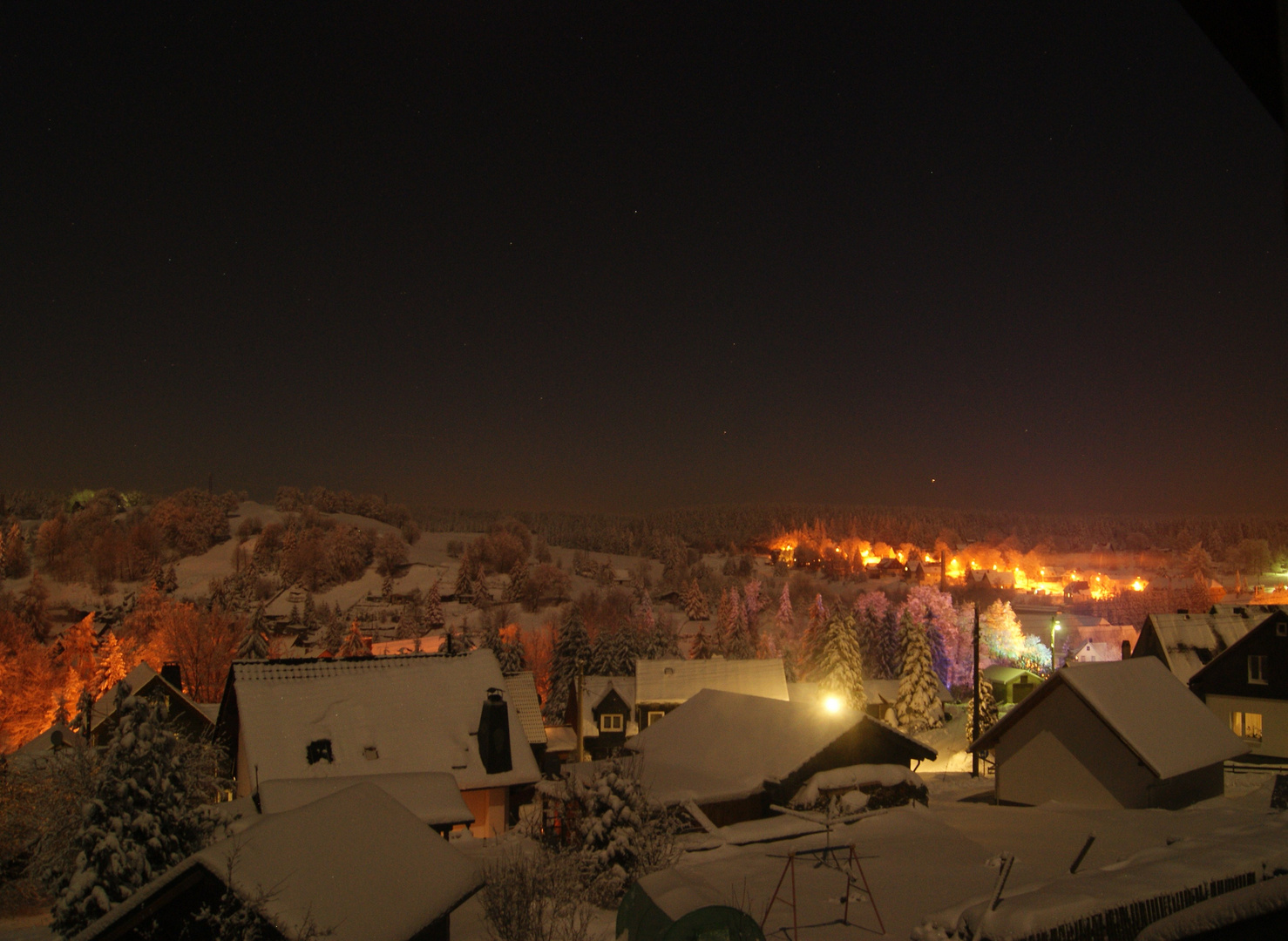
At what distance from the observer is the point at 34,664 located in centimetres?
7044

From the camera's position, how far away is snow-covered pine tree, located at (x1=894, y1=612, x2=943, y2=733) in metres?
55.6

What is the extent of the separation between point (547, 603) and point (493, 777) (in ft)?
395

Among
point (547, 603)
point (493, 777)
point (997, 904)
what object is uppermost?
point (997, 904)

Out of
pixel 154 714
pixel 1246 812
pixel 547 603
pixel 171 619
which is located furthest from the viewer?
pixel 547 603

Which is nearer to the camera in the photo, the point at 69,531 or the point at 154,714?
the point at 154,714

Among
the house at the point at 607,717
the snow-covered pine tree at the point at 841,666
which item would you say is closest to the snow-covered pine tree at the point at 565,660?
the house at the point at 607,717

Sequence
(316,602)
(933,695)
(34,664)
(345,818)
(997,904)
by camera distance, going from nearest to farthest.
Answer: (997,904) < (345,818) < (933,695) < (34,664) < (316,602)

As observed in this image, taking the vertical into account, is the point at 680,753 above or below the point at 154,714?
below

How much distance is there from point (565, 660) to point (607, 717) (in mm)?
17542

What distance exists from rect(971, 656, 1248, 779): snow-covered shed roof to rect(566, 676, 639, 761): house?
27.5m

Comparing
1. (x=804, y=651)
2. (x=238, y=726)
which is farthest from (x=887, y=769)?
(x=804, y=651)

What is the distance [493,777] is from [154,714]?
1469 cm

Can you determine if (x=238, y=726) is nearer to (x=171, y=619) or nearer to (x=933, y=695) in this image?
(x=933, y=695)

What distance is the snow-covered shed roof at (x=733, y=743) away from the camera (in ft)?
79.7
